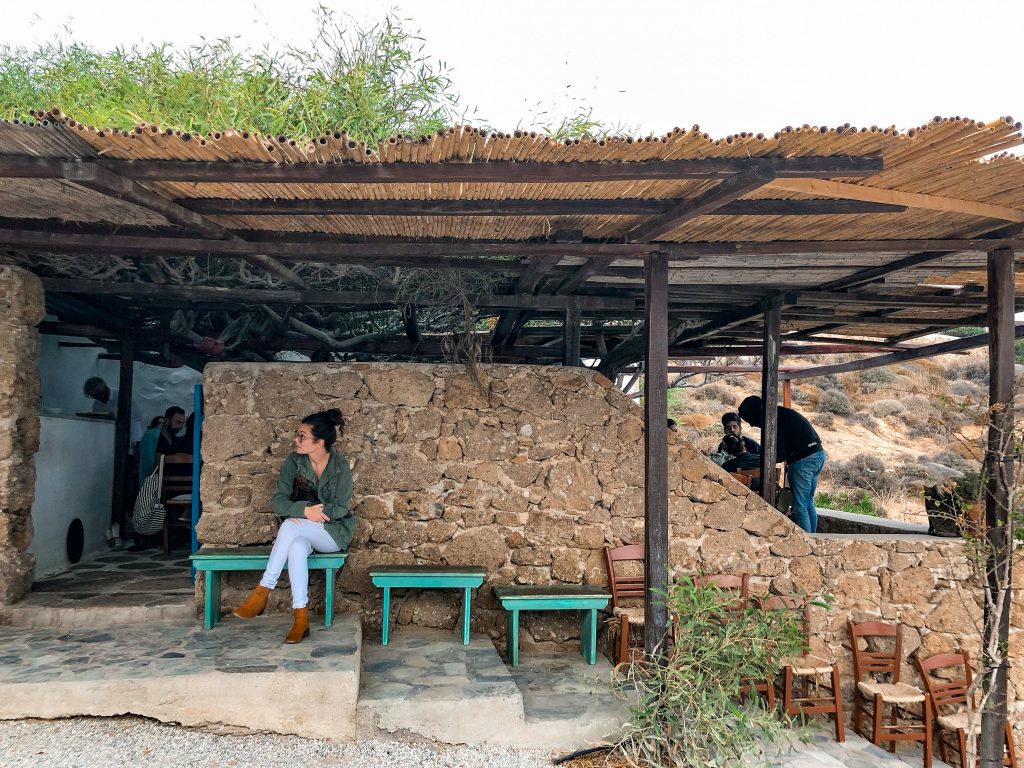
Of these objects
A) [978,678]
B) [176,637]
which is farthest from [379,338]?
[978,678]

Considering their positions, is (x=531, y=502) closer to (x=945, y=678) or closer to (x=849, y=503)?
(x=945, y=678)

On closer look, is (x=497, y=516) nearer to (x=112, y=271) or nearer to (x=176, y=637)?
(x=176, y=637)

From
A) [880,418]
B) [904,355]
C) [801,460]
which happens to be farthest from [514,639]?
[880,418]

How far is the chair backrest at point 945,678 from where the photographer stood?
5.69m

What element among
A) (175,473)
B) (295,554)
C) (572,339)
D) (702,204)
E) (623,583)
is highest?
(702,204)

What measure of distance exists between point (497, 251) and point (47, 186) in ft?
8.24

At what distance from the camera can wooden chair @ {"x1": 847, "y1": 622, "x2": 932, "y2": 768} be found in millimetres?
5590

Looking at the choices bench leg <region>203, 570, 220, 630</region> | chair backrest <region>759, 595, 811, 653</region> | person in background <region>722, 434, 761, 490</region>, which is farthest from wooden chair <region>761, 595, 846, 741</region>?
bench leg <region>203, 570, 220, 630</region>

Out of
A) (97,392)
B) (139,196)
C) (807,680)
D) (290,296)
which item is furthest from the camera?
(97,392)

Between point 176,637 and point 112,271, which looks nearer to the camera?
point 176,637

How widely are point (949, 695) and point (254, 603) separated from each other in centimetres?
514

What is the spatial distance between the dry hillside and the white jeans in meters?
13.5

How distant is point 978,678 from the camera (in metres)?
4.36

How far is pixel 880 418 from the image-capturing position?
22.2 metres
